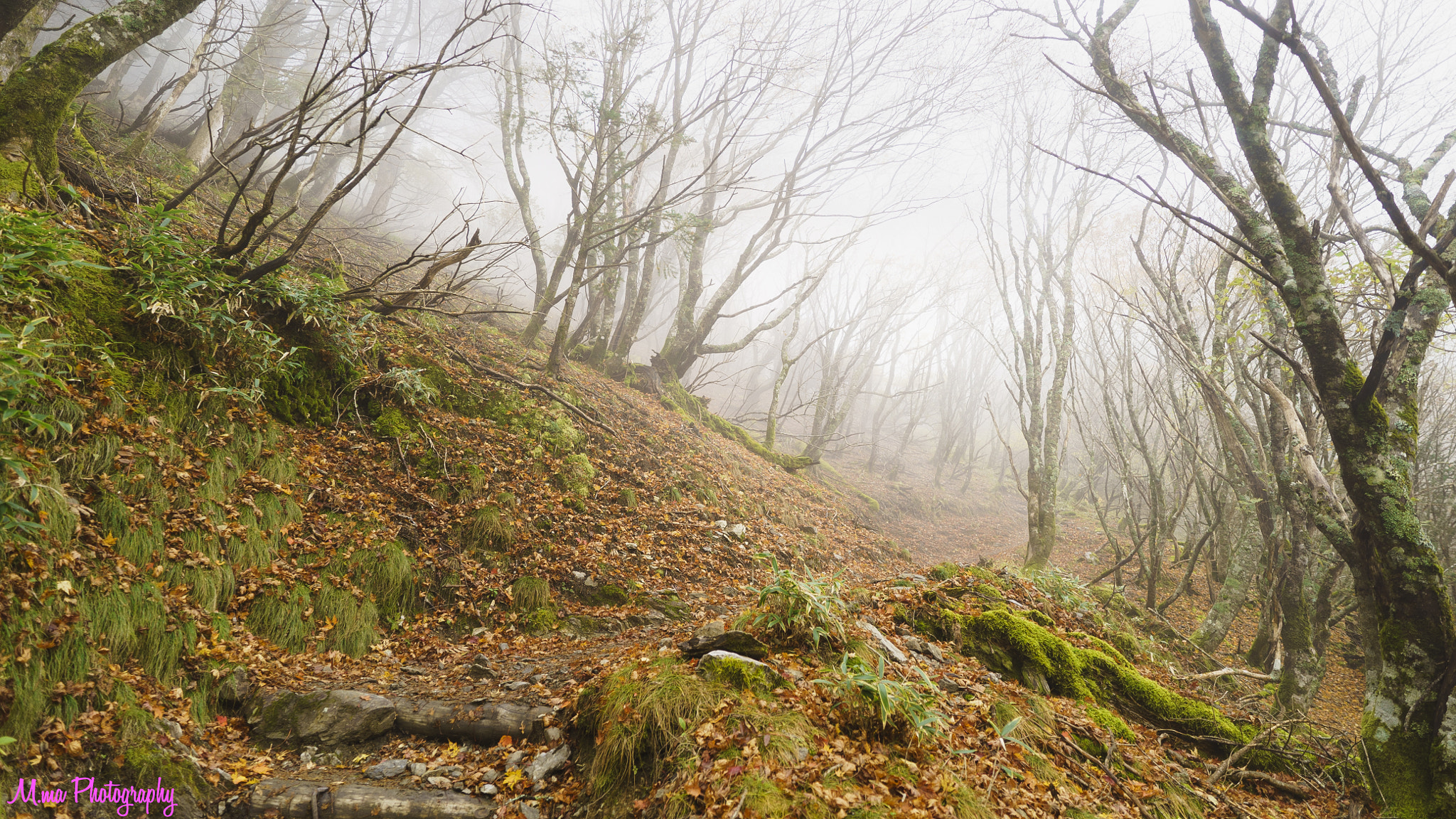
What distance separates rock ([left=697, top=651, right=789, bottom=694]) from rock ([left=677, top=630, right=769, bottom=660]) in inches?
6.3

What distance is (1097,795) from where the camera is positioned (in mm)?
2875

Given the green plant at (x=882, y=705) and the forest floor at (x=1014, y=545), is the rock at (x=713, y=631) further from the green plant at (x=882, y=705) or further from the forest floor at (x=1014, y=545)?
the forest floor at (x=1014, y=545)

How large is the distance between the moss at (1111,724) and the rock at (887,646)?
51.1 inches

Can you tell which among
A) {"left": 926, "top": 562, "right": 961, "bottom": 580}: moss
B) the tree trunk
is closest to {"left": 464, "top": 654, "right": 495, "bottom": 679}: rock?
{"left": 926, "top": 562, "right": 961, "bottom": 580}: moss

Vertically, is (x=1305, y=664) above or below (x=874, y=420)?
below

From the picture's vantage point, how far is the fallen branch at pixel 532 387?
281 inches

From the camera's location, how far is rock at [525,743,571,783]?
Answer: 2.97 metres

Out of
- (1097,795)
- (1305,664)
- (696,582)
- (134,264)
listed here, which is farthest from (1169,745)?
(134,264)

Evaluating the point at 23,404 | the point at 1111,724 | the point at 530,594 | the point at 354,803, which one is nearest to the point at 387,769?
the point at 354,803

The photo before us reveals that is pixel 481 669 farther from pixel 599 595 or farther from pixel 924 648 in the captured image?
pixel 924 648

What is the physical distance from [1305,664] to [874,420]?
19384mm

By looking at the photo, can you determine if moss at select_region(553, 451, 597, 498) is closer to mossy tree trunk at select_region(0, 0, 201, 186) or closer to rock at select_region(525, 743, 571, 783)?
rock at select_region(525, 743, 571, 783)

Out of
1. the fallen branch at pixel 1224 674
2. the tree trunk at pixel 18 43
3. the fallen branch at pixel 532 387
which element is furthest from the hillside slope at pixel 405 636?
the tree trunk at pixel 18 43

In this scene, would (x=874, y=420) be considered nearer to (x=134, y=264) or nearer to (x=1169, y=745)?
(x=1169, y=745)
